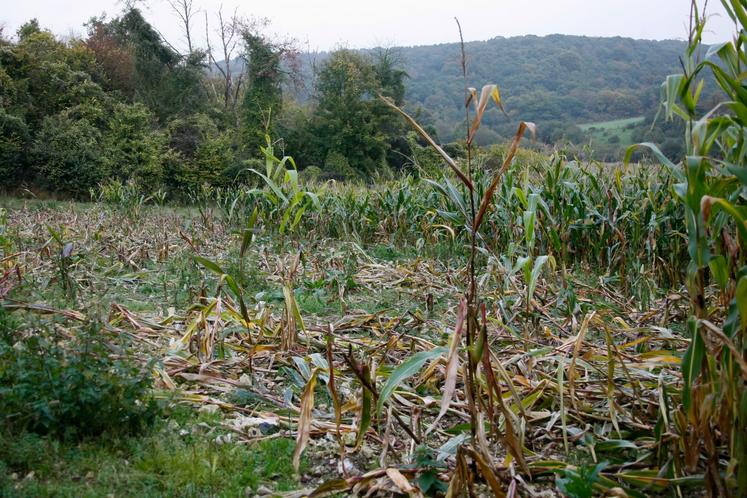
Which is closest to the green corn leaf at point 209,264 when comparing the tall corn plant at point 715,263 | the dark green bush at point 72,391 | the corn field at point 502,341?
the corn field at point 502,341

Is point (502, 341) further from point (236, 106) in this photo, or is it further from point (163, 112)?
point (236, 106)

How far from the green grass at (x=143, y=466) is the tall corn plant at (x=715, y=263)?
1.43 metres

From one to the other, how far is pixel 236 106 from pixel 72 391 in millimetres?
29568

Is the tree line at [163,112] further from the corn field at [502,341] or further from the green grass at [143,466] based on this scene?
the green grass at [143,466]

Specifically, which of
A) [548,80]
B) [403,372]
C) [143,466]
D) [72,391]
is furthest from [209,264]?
[548,80]

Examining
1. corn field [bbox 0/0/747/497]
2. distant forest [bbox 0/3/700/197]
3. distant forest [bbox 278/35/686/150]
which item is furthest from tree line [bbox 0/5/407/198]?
corn field [bbox 0/0/747/497]

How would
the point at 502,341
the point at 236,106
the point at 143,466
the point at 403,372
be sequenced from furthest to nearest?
the point at 236,106 → the point at 502,341 → the point at 143,466 → the point at 403,372

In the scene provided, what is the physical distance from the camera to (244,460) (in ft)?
6.97

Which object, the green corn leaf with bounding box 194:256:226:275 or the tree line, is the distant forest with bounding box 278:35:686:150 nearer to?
the tree line

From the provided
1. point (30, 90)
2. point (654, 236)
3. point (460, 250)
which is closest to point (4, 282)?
point (460, 250)

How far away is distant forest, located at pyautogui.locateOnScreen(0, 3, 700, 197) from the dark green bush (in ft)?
37.4

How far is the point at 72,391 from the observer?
2.04 meters

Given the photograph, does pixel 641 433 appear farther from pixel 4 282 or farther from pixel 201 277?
pixel 201 277

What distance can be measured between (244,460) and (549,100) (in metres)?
31.1
